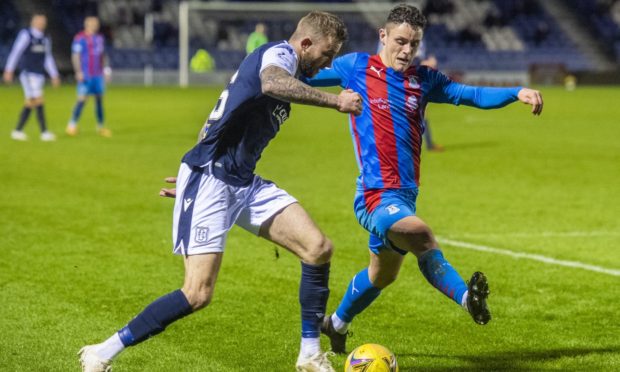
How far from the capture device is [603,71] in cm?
4862

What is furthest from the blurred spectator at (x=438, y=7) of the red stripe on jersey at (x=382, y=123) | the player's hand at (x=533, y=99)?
the player's hand at (x=533, y=99)

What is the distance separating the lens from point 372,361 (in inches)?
211

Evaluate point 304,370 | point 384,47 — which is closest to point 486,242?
point 384,47

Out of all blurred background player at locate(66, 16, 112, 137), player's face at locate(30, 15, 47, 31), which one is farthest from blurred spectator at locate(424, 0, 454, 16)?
player's face at locate(30, 15, 47, 31)

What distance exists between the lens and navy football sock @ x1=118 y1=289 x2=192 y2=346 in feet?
16.8

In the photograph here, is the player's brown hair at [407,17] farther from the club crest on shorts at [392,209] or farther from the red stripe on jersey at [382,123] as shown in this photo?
the club crest on shorts at [392,209]

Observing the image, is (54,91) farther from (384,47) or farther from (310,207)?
(384,47)

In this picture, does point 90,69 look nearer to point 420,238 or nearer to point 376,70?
point 376,70

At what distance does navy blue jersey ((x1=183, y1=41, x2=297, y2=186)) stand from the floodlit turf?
1.17 m

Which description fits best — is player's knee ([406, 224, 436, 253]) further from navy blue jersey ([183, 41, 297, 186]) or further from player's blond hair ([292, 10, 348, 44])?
player's blond hair ([292, 10, 348, 44])

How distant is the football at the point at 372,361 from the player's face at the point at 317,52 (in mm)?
1469

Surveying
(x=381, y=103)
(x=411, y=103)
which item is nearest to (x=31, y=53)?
(x=381, y=103)

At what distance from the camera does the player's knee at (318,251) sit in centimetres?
538

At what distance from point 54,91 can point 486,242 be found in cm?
3111
